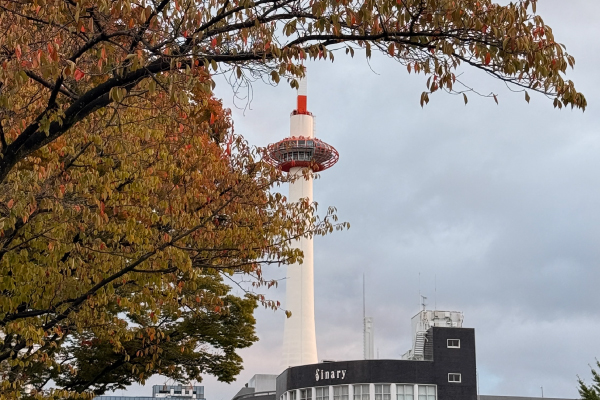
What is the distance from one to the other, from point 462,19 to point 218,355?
18811 millimetres

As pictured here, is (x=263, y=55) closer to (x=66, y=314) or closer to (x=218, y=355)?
(x=66, y=314)

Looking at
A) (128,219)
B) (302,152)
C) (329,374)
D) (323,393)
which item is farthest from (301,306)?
(128,219)

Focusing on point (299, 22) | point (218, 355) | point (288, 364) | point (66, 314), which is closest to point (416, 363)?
point (288, 364)

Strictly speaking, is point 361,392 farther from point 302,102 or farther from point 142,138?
point 142,138

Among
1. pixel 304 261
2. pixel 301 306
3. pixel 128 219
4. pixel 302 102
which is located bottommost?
pixel 128 219

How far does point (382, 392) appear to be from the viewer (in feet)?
169

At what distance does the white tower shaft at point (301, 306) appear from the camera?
71375mm

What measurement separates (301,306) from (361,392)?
69.2 ft

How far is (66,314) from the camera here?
1389cm

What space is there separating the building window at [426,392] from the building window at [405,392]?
0.52 m

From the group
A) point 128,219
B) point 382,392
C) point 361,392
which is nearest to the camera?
point 128,219

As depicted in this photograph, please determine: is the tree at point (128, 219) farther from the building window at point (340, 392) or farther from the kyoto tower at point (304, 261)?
the kyoto tower at point (304, 261)

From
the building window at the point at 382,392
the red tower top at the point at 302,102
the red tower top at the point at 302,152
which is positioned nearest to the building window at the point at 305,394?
the building window at the point at 382,392

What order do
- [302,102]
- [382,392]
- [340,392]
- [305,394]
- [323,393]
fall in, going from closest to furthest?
1. [382,392]
2. [340,392]
3. [323,393]
4. [305,394]
5. [302,102]
